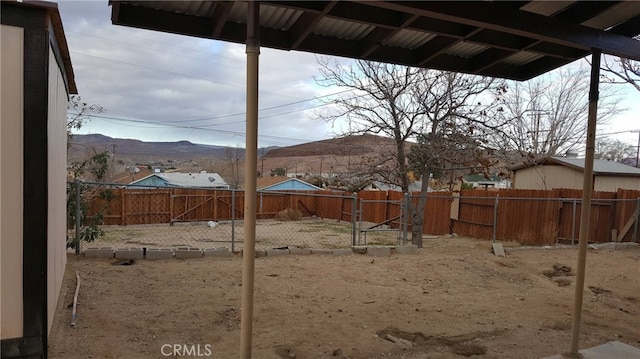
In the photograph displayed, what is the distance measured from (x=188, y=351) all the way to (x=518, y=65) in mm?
4909

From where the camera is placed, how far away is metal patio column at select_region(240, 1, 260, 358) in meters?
2.48

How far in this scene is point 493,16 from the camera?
321 centimetres

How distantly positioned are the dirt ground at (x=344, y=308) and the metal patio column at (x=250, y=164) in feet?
4.59

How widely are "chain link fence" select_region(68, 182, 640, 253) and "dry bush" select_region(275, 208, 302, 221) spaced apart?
67 mm

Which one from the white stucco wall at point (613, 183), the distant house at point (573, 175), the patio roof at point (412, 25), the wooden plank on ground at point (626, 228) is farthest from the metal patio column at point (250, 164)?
the white stucco wall at point (613, 183)

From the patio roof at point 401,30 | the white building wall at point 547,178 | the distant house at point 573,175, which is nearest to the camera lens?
the patio roof at point 401,30

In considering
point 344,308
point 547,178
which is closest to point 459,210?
point 547,178

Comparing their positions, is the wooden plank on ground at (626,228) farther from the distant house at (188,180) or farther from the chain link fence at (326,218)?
the distant house at (188,180)

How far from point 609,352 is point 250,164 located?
12.8 ft

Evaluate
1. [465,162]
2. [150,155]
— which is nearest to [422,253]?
[465,162]

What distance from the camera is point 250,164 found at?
8.27 feet

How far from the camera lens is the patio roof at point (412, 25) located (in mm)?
3164

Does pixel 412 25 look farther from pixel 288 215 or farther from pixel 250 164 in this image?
pixel 288 215

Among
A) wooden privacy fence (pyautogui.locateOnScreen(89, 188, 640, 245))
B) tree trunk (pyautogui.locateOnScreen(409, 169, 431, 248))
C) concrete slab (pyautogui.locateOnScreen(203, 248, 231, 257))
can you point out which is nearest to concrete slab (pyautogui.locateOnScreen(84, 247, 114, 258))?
concrete slab (pyautogui.locateOnScreen(203, 248, 231, 257))
